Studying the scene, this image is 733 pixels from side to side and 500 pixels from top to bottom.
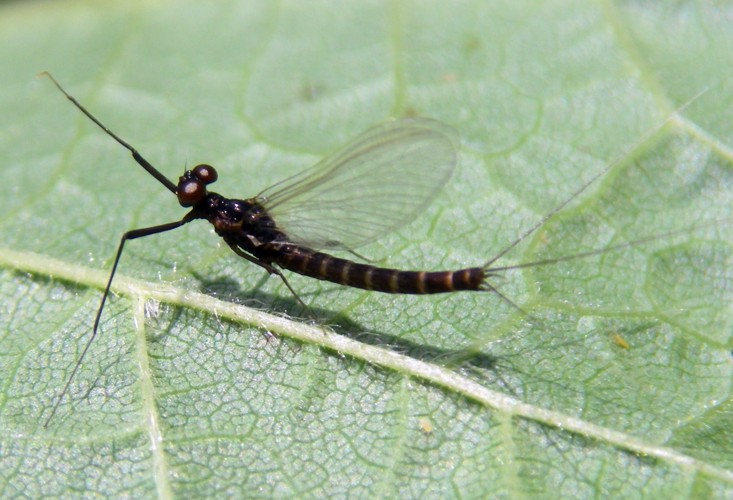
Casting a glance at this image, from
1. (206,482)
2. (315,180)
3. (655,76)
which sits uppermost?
(655,76)

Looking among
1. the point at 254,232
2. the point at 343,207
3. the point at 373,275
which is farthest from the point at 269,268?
the point at 373,275

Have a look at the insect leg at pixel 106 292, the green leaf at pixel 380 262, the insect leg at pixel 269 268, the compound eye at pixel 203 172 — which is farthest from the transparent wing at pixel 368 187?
the insect leg at pixel 106 292

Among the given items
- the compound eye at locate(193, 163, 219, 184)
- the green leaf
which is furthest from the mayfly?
the green leaf

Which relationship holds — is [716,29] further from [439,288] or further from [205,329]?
[205,329]

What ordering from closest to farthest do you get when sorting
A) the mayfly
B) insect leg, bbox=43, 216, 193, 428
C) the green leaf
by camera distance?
1. the green leaf
2. the mayfly
3. insect leg, bbox=43, 216, 193, 428

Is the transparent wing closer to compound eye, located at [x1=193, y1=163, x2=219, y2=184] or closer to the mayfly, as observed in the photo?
the mayfly

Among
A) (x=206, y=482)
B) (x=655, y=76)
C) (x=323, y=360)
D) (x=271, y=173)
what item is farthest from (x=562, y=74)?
(x=206, y=482)
